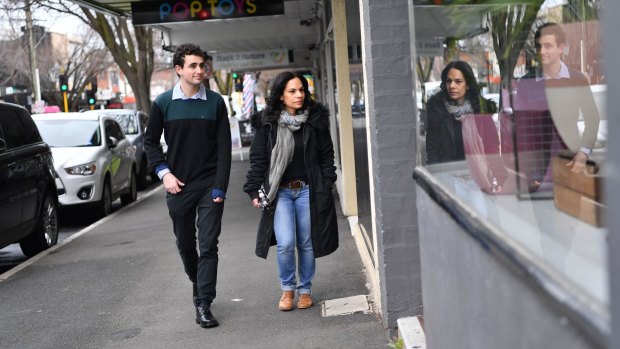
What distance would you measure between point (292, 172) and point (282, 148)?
0.21 m

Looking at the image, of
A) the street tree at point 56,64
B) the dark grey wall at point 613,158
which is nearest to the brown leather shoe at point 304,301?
the dark grey wall at point 613,158

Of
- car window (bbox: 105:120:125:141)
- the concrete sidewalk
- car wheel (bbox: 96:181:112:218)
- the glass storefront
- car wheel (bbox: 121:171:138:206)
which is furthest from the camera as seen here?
car wheel (bbox: 121:171:138:206)

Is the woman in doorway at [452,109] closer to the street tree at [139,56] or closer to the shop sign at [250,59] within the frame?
the shop sign at [250,59]

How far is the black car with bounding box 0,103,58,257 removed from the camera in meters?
9.09

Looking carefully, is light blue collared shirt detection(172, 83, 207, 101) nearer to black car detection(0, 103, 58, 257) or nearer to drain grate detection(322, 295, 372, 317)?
drain grate detection(322, 295, 372, 317)

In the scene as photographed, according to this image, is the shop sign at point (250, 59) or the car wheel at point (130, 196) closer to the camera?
the car wheel at point (130, 196)

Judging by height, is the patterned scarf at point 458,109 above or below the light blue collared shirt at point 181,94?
below

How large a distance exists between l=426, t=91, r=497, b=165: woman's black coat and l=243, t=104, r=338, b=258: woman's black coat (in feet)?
7.37

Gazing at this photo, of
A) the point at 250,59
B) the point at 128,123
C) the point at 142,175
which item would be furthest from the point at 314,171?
the point at 250,59

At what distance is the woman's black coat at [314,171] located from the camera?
6125 millimetres

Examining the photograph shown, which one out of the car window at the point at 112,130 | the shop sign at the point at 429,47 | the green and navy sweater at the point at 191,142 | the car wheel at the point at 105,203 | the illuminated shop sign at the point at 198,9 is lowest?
the car wheel at the point at 105,203

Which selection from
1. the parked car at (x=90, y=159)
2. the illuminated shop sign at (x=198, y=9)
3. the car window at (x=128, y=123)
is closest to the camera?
the illuminated shop sign at (x=198, y=9)

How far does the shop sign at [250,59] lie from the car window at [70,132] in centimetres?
847

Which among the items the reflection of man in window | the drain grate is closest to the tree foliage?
the reflection of man in window
